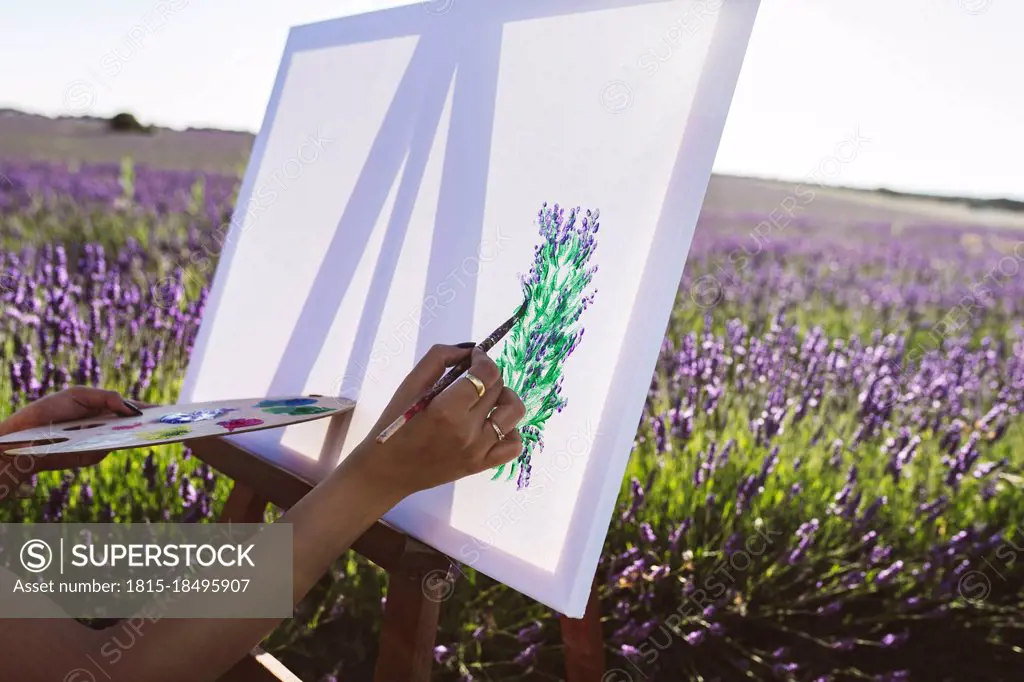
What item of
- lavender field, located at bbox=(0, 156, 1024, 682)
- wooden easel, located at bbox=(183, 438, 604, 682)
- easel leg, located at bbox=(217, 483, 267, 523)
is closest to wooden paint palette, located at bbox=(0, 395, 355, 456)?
wooden easel, located at bbox=(183, 438, 604, 682)

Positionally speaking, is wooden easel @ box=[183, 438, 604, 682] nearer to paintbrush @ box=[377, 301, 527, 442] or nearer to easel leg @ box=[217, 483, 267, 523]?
easel leg @ box=[217, 483, 267, 523]

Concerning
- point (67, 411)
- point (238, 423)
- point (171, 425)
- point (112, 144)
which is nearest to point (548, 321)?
point (238, 423)

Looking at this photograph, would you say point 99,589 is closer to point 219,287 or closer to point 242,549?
point 219,287

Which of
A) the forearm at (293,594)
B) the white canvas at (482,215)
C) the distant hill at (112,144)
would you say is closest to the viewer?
the forearm at (293,594)

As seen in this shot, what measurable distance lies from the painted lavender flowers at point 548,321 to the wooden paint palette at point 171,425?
34cm

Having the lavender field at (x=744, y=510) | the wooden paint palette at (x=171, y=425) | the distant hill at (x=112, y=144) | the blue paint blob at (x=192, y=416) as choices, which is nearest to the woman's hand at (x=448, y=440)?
the wooden paint palette at (x=171, y=425)

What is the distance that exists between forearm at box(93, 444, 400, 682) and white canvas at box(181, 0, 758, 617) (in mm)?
83

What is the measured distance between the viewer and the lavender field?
2.10 m

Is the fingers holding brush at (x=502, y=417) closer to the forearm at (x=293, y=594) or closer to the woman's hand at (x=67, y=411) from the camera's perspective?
the forearm at (x=293, y=594)

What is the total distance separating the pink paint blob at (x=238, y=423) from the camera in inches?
50.0

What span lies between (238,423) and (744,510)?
1356 mm

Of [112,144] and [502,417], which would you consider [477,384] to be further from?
[112,144]

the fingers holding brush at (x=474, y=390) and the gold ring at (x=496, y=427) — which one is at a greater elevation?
the fingers holding brush at (x=474, y=390)

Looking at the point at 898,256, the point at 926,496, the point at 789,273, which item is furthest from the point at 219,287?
the point at 898,256
